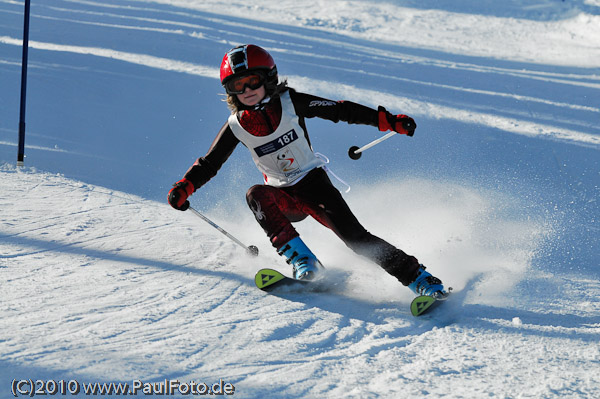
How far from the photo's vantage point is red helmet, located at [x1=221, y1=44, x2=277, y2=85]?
3557 millimetres

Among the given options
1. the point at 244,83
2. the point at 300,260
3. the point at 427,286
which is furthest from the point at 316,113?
the point at 427,286

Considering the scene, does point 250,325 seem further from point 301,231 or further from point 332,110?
point 301,231

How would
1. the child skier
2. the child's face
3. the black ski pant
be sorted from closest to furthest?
the black ski pant < the child skier < the child's face

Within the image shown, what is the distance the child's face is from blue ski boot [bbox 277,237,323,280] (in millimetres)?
881

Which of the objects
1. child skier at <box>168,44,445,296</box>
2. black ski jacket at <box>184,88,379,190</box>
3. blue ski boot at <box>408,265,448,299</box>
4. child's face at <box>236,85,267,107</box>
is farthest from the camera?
black ski jacket at <box>184,88,379,190</box>

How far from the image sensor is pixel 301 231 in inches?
189

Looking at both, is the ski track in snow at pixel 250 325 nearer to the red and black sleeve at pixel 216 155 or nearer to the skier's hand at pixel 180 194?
the skier's hand at pixel 180 194

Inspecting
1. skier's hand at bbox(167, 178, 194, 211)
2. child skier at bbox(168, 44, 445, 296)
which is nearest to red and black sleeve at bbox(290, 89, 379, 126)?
child skier at bbox(168, 44, 445, 296)

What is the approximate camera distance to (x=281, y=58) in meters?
11.2

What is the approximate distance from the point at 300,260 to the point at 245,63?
1.22 metres

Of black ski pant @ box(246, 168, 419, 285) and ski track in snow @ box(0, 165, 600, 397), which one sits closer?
ski track in snow @ box(0, 165, 600, 397)

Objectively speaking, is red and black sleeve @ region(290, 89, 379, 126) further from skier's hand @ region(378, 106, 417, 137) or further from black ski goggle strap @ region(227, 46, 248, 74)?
black ski goggle strap @ region(227, 46, 248, 74)

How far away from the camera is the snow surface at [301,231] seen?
2457mm

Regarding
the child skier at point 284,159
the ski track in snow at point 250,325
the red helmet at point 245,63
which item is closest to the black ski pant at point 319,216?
the child skier at point 284,159
